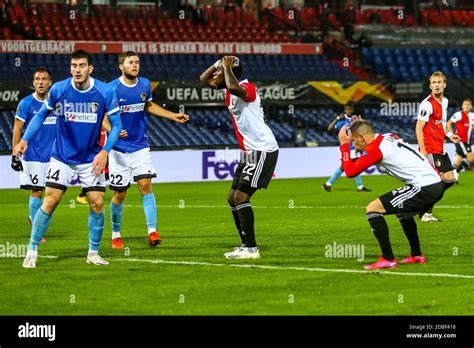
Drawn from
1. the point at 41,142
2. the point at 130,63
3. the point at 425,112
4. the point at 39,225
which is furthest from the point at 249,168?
the point at 425,112

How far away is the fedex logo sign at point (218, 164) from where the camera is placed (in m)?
30.8

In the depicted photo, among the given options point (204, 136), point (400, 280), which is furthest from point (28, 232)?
point (204, 136)

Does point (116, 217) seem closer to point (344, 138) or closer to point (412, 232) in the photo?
point (344, 138)

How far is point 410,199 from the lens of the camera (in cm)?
1195

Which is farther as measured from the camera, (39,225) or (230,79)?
(230,79)

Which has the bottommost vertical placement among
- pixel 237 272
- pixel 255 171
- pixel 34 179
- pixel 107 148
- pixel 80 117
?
pixel 237 272

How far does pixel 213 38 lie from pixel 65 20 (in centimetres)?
561

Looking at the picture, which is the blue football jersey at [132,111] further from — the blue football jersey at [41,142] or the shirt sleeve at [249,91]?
the shirt sleeve at [249,91]

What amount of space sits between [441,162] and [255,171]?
498cm

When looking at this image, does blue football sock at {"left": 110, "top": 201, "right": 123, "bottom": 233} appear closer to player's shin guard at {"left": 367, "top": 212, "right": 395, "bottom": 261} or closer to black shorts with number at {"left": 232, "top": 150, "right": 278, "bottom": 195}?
black shorts with number at {"left": 232, "top": 150, "right": 278, "bottom": 195}

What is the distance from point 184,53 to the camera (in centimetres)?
3916

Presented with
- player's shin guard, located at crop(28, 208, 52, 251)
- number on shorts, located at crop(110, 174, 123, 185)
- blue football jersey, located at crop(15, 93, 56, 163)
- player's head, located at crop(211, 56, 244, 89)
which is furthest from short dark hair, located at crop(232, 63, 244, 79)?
blue football jersey, located at crop(15, 93, 56, 163)

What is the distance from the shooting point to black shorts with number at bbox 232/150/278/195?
13.1m

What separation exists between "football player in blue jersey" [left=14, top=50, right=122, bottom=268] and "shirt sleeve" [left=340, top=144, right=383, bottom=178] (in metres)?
2.56
